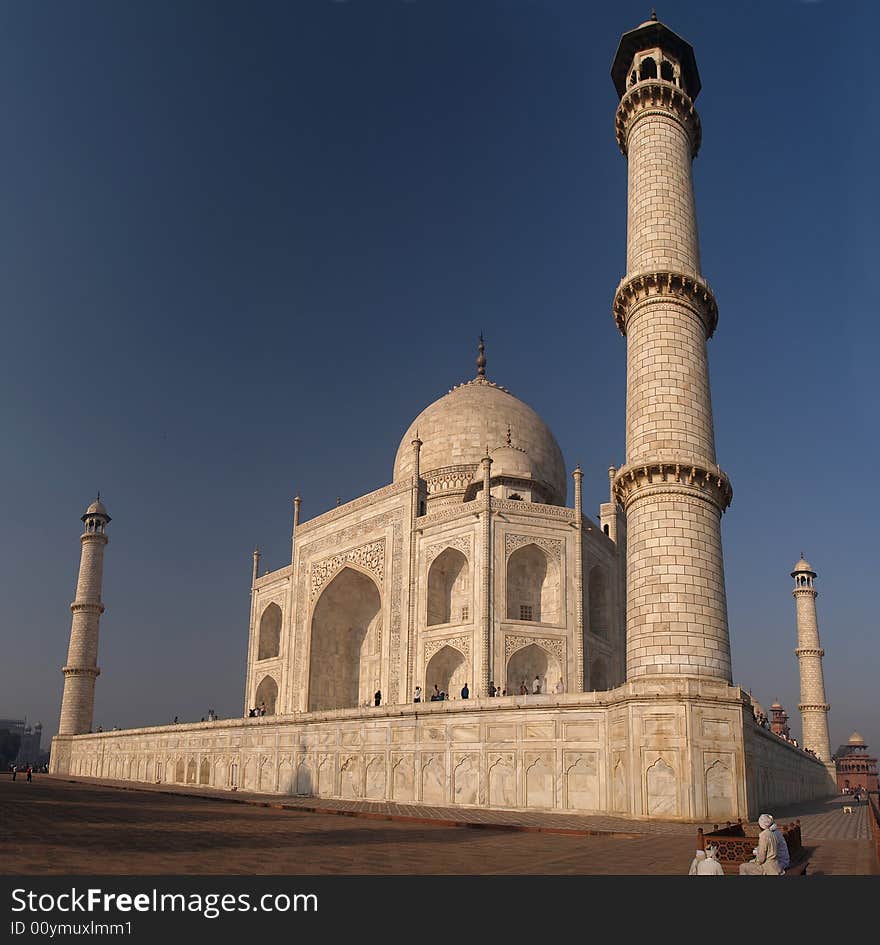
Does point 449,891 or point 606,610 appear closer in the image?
point 449,891

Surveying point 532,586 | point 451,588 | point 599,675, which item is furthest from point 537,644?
point 451,588

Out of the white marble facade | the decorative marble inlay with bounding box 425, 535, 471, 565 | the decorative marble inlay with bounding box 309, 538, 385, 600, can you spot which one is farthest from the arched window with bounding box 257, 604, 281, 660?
the decorative marble inlay with bounding box 425, 535, 471, 565

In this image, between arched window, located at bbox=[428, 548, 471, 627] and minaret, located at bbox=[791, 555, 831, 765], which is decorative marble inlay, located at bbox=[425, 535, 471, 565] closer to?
arched window, located at bbox=[428, 548, 471, 627]

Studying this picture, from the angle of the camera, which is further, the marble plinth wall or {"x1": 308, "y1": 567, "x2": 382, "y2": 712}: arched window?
{"x1": 308, "y1": 567, "x2": 382, "y2": 712}: arched window

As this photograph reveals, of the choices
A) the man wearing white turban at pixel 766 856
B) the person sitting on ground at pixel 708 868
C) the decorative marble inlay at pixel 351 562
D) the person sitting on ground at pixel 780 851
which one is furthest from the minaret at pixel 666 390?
the decorative marble inlay at pixel 351 562

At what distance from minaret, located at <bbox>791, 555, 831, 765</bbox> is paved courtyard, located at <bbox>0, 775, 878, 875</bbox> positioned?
25.6 meters

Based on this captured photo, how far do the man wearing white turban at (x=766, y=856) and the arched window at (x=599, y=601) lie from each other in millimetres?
22017

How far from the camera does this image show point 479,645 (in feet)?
82.2

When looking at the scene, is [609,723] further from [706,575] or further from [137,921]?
[137,921]

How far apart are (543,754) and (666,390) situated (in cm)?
Result: 684

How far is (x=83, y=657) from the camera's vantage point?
40281 millimetres

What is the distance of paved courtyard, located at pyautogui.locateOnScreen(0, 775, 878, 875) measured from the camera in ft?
23.6

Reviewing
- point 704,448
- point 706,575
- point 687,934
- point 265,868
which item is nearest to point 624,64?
point 704,448

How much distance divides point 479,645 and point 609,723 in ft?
33.7
